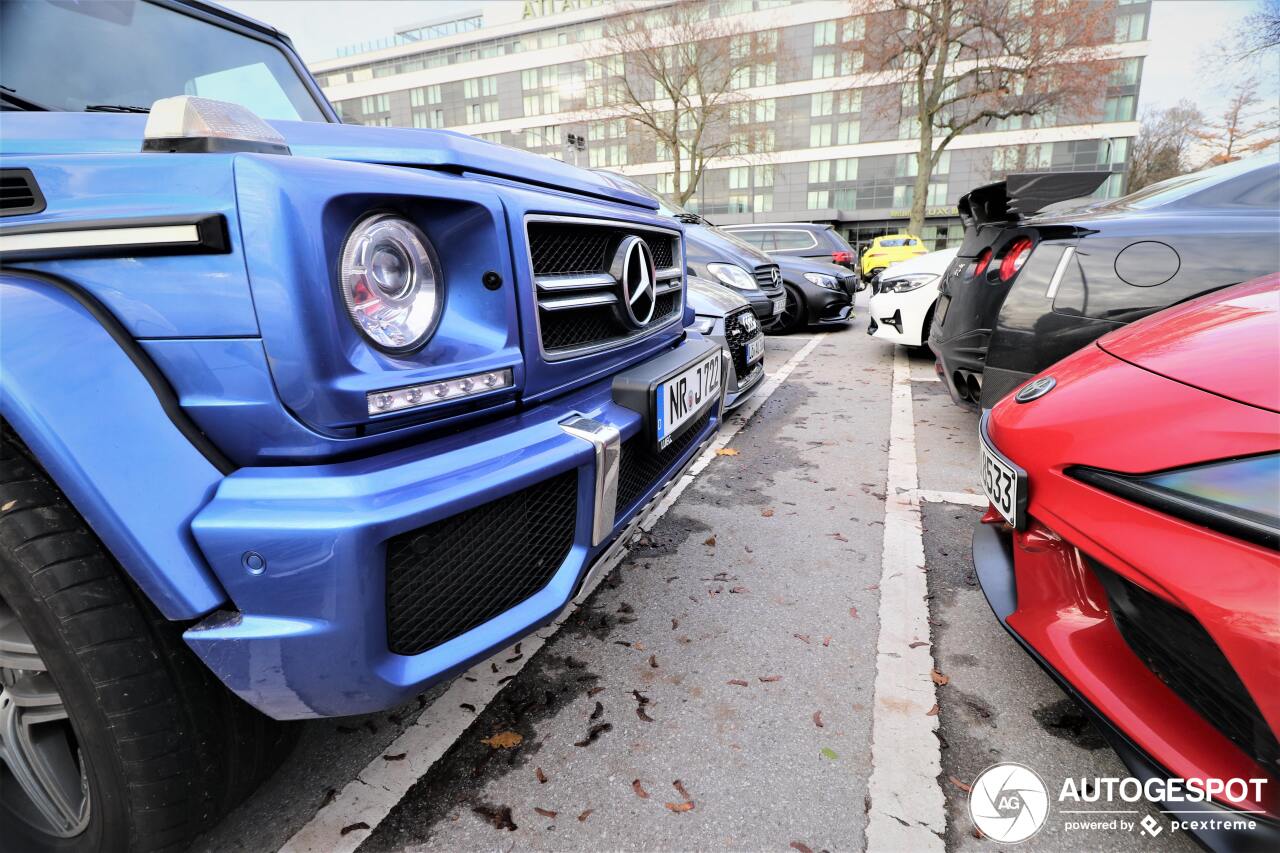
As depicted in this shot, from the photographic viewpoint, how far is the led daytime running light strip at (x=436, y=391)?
1123mm

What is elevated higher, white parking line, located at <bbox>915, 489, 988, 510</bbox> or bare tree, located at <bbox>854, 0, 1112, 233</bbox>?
bare tree, located at <bbox>854, 0, 1112, 233</bbox>

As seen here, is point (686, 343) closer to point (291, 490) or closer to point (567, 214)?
point (567, 214)

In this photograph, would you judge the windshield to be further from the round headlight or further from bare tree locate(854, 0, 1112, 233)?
bare tree locate(854, 0, 1112, 233)

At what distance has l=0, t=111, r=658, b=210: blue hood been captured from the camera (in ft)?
3.95

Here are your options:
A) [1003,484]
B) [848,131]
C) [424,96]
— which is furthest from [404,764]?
[424,96]

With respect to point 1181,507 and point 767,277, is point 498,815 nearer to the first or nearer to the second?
point 1181,507

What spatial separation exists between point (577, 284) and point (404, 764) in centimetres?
133

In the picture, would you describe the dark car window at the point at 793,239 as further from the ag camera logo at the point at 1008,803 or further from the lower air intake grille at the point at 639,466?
the ag camera logo at the point at 1008,803

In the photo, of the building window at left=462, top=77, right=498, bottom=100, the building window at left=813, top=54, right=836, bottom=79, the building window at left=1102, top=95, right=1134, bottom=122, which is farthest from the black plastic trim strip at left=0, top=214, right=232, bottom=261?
the building window at left=462, top=77, right=498, bottom=100

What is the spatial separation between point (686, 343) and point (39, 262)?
71.8 inches

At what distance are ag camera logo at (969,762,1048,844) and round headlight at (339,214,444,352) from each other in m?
1.64

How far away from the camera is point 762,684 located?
74.5 inches

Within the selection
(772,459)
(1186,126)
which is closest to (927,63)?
(772,459)

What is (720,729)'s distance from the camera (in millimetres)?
1716
